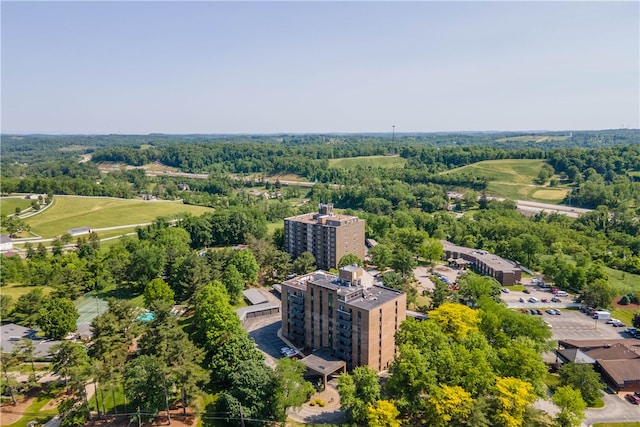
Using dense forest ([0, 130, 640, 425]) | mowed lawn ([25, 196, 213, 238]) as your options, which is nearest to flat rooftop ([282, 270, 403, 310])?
Answer: dense forest ([0, 130, 640, 425])

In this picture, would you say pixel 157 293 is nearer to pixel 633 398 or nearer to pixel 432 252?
pixel 432 252

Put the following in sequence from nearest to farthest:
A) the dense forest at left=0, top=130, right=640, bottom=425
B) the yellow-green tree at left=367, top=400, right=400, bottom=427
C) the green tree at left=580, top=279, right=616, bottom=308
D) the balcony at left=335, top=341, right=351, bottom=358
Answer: the yellow-green tree at left=367, top=400, right=400, bottom=427 → the dense forest at left=0, top=130, right=640, bottom=425 → the balcony at left=335, top=341, right=351, bottom=358 → the green tree at left=580, top=279, right=616, bottom=308

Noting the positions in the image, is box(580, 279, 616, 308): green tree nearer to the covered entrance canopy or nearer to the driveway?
the driveway

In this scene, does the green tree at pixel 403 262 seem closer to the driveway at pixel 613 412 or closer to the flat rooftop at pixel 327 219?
the flat rooftop at pixel 327 219

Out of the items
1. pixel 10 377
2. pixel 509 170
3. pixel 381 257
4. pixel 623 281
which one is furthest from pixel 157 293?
pixel 509 170

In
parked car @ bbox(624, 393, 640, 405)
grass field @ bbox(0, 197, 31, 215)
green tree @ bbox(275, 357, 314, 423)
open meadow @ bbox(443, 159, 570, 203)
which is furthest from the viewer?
open meadow @ bbox(443, 159, 570, 203)

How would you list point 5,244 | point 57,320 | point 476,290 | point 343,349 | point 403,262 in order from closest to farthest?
point 343,349
point 57,320
point 476,290
point 403,262
point 5,244

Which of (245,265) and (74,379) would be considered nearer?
(74,379)
